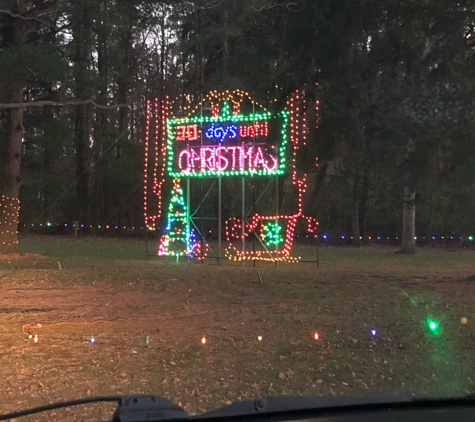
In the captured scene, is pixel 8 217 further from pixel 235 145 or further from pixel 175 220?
pixel 235 145

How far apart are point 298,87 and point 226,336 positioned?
638cm

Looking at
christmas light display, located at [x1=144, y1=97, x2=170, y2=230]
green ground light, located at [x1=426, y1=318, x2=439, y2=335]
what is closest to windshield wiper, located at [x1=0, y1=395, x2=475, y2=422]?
green ground light, located at [x1=426, y1=318, x2=439, y2=335]

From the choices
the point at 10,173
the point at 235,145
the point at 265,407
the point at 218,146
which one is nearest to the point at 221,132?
the point at 218,146

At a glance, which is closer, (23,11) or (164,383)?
(164,383)

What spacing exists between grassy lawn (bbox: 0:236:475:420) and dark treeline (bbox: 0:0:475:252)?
279cm

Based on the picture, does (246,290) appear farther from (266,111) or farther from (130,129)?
(130,129)

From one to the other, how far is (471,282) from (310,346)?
7.13 metres

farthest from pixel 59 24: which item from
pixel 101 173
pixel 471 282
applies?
pixel 471 282

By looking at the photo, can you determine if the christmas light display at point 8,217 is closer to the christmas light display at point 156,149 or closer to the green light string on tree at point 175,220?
the christmas light display at point 156,149

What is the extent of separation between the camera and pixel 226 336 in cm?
759

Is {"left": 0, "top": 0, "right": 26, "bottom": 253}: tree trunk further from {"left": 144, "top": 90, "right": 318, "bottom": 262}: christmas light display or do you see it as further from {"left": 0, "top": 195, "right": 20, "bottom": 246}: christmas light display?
{"left": 144, "top": 90, "right": 318, "bottom": 262}: christmas light display

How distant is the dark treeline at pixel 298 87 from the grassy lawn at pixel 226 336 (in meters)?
2.79

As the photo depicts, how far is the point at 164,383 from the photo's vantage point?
18.3 ft

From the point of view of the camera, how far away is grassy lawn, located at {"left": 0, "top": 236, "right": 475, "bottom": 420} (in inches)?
217
